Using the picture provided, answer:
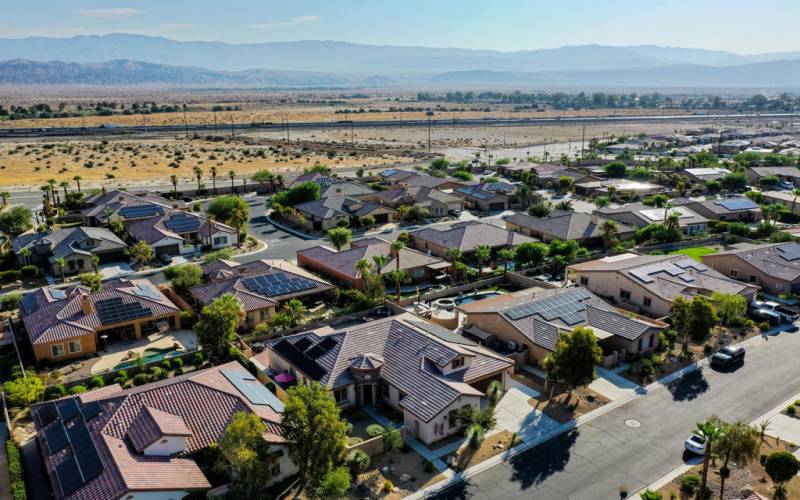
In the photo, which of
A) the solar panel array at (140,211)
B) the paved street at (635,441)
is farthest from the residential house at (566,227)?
the solar panel array at (140,211)

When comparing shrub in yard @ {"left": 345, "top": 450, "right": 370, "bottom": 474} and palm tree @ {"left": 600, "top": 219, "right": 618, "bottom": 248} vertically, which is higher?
palm tree @ {"left": 600, "top": 219, "right": 618, "bottom": 248}

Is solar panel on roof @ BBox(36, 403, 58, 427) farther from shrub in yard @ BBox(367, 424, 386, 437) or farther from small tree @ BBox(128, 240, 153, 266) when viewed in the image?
small tree @ BBox(128, 240, 153, 266)

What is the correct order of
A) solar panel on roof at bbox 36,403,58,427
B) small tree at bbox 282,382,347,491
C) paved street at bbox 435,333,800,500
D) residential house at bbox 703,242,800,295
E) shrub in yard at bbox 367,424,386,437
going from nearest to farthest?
small tree at bbox 282,382,347,491, paved street at bbox 435,333,800,500, solar panel on roof at bbox 36,403,58,427, shrub in yard at bbox 367,424,386,437, residential house at bbox 703,242,800,295

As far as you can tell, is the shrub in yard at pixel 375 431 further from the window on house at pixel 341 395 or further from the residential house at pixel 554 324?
the residential house at pixel 554 324

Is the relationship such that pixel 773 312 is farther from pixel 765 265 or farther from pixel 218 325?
pixel 218 325

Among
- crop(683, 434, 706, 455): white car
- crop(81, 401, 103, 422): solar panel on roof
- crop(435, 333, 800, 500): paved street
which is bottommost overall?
crop(435, 333, 800, 500): paved street

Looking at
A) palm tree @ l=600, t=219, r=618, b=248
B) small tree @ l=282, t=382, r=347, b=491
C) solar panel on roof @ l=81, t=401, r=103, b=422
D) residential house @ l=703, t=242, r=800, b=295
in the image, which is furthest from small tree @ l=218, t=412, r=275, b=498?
palm tree @ l=600, t=219, r=618, b=248
